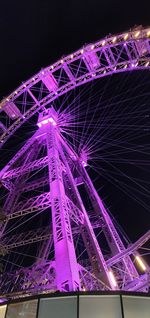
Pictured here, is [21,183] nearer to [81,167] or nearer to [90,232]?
[81,167]

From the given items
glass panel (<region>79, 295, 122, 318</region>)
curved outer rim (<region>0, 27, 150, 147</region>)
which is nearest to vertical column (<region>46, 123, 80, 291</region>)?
glass panel (<region>79, 295, 122, 318</region>)

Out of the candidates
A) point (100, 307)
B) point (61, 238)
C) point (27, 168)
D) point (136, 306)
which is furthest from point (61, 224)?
point (27, 168)

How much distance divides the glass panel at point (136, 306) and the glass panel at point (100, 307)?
193 millimetres

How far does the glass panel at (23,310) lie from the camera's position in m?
10.6

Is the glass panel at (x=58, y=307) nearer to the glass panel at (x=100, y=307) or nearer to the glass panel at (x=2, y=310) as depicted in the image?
the glass panel at (x=100, y=307)

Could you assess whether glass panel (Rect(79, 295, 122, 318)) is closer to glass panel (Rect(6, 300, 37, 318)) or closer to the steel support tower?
glass panel (Rect(6, 300, 37, 318))

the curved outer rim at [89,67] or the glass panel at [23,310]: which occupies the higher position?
the curved outer rim at [89,67]

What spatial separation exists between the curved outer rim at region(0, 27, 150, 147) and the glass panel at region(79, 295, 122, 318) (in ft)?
47.4

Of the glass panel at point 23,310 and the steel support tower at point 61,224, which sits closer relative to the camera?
the glass panel at point 23,310

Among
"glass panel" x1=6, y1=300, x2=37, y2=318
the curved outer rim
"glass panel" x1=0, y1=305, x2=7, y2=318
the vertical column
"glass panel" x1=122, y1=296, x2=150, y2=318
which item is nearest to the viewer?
"glass panel" x1=122, y1=296, x2=150, y2=318

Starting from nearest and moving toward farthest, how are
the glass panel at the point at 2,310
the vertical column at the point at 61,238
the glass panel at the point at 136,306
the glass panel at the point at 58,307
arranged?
the glass panel at the point at 136,306, the glass panel at the point at 58,307, the glass panel at the point at 2,310, the vertical column at the point at 61,238

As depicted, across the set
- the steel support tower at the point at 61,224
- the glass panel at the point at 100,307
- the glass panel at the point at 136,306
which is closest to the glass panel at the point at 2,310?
the steel support tower at the point at 61,224

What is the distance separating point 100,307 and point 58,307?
117 centimetres

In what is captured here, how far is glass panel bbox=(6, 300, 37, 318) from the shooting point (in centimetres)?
1061
